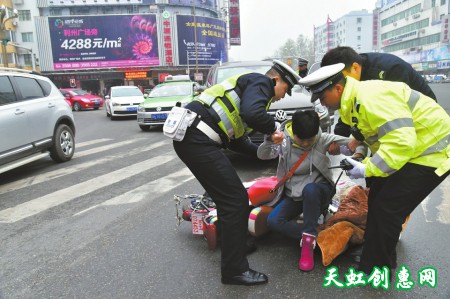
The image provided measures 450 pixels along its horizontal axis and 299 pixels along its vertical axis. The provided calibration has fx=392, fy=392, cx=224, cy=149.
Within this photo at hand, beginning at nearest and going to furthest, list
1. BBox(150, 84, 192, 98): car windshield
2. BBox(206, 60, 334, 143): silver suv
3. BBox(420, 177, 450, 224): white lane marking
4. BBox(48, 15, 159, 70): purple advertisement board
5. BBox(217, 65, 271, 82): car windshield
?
1. BBox(420, 177, 450, 224): white lane marking
2. BBox(206, 60, 334, 143): silver suv
3. BBox(217, 65, 271, 82): car windshield
4. BBox(150, 84, 192, 98): car windshield
5. BBox(48, 15, 159, 70): purple advertisement board

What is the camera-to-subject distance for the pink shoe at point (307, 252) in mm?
3054

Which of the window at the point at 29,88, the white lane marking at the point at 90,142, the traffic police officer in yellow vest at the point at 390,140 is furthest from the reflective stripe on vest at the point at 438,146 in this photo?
the white lane marking at the point at 90,142

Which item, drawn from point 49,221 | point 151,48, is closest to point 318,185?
point 49,221

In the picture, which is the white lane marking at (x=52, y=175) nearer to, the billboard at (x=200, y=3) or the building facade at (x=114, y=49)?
the building facade at (x=114, y=49)

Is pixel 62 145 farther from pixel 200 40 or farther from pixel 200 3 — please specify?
pixel 200 3

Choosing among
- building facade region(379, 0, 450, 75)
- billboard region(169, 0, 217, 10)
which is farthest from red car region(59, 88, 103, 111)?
building facade region(379, 0, 450, 75)

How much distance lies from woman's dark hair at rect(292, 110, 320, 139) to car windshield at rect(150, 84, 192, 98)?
10103 mm

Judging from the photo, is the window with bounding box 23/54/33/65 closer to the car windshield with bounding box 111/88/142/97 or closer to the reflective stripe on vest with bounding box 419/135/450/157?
the car windshield with bounding box 111/88/142/97

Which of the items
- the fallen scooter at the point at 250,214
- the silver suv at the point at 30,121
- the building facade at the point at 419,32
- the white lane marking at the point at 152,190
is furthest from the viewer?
the building facade at the point at 419,32

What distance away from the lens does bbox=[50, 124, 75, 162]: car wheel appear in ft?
24.6

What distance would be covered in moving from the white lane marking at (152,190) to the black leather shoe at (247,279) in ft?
8.30

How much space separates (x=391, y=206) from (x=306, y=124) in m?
0.94

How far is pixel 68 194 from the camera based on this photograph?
18.3ft

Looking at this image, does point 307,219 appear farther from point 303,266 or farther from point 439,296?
point 439,296
